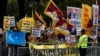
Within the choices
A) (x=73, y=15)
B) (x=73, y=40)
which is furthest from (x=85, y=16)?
(x=73, y=40)

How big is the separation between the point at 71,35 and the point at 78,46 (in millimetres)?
718

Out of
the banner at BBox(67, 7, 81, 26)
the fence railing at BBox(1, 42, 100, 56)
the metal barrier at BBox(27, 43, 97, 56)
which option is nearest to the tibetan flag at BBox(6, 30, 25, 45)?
the fence railing at BBox(1, 42, 100, 56)

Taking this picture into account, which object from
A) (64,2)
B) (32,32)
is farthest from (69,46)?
(64,2)

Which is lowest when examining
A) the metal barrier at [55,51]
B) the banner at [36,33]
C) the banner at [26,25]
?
the metal barrier at [55,51]

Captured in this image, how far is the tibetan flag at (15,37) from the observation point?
19250mm

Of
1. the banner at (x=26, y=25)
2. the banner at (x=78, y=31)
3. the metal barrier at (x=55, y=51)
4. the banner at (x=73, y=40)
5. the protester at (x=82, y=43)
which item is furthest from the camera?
the banner at (x=78, y=31)

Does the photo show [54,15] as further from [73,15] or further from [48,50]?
[48,50]

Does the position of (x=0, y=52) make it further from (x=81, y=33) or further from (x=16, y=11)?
(x=16, y=11)

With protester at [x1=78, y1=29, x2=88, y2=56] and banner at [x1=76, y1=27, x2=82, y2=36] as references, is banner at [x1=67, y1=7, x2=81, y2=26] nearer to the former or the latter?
banner at [x1=76, y1=27, x2=82, y2=36]

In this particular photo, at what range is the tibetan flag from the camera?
19.2m

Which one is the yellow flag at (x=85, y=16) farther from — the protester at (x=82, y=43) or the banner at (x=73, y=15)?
the protester at (x=82, y=43)

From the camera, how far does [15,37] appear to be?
19.5 metres

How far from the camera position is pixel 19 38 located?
19422 mm

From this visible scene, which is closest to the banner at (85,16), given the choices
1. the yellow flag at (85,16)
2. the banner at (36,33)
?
the yellow flag at (85,16)
